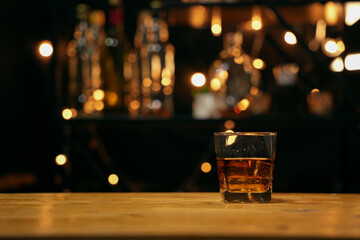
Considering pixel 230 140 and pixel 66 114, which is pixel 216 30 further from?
pixel 230 140

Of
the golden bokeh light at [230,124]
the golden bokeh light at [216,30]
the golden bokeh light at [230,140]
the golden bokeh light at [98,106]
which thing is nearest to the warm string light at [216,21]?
the golden bokeh light at [216,30]

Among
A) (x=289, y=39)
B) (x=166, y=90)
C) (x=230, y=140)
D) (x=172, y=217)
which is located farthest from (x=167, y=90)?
(x=172, y=217)

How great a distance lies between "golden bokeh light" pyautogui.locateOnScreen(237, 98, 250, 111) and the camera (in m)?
1.81

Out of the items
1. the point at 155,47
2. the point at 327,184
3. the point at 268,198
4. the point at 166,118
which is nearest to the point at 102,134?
the point at 155,47

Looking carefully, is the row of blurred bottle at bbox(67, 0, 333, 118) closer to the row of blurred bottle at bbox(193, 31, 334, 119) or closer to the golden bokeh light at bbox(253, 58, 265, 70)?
the row of blurred bottle at bbox(193, 31, 334, 119)

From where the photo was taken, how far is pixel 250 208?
0.61 m

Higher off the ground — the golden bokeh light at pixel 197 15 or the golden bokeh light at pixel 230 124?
the golden bokeh light at pixel 197 15

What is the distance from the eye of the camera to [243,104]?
72.0 inches

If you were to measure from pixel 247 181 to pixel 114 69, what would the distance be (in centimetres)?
133

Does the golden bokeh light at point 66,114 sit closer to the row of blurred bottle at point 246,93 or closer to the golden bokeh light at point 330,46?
the row of blurred bottle at point 246,93

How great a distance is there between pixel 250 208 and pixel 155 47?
1419 mm

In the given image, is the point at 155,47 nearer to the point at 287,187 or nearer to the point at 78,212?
the point at 287,187

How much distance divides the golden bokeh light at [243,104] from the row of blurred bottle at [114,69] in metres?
0.26

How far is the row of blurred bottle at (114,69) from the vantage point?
1.90m
